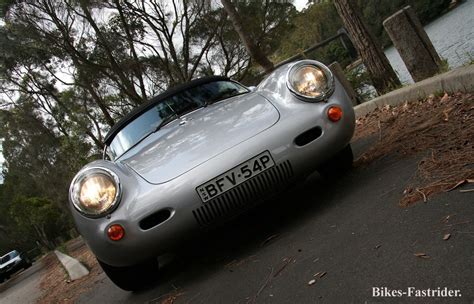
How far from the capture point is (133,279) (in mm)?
2801

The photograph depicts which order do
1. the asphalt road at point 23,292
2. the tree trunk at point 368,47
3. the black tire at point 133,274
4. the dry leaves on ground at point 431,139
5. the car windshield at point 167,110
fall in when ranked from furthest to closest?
1. the asphalt road at point 23,292
2. the tree trunk at point 368,47
3. the car windshield at point 167,110
4. the black tire at point 133,274
5. the dry leaves on ground at point 431,139

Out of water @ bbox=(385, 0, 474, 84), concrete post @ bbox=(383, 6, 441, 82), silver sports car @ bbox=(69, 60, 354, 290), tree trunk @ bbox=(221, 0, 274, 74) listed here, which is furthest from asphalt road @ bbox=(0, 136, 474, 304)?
tree trunk @ bbox=(221, 0, 274, 74)

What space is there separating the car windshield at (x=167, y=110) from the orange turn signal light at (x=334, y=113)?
1.08m

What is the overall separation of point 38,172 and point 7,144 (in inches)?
160

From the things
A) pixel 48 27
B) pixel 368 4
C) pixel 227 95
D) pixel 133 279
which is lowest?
pixel 133 279

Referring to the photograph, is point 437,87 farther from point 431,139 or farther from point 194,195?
point 194,195

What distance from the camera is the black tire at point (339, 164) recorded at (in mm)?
2934

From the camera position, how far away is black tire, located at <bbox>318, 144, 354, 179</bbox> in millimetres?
2934

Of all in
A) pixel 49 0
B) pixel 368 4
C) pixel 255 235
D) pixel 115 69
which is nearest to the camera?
pixel 255 235

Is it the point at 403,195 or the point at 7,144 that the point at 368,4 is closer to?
the point at 7,144

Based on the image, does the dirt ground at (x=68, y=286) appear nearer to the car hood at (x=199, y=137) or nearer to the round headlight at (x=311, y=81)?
the car hood at (x=199, y=137)

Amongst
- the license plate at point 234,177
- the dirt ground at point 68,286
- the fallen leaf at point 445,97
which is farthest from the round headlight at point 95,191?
the fallen leaf at point 445,97

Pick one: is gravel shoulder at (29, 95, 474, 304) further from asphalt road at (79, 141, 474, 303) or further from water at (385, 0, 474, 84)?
water at (385, 0, 474, 84)

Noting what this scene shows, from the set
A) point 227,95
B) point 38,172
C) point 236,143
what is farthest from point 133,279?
point 38,172
